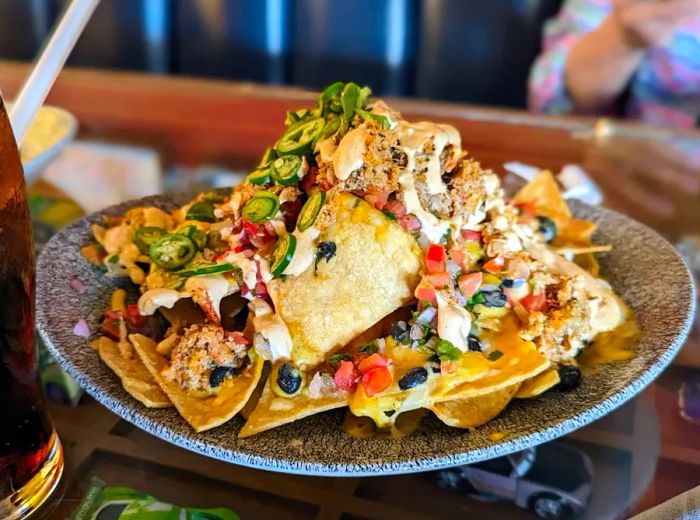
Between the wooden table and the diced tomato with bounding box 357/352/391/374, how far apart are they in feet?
0.46

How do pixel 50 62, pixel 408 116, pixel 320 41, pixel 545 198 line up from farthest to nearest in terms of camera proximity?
pixel 320 41, pixel 408 116, pixel 545 198, pixel 50 62

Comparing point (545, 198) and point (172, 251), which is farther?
point (545, 198)

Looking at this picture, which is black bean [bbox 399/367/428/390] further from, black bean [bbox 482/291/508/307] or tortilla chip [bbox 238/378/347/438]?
black bean [bbox 482/291/508/307]

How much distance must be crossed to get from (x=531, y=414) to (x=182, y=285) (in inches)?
18.4

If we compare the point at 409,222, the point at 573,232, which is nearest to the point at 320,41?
the point at 573,232

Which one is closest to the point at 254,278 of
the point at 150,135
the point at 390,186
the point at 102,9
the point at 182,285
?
the point at 182,285

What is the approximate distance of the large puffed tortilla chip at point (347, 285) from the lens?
96cm

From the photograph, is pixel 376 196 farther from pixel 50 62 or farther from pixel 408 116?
pixel 408 116

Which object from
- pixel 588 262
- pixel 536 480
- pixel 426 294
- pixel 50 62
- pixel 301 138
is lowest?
pixel 536 480

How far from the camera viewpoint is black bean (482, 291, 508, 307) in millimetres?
1035

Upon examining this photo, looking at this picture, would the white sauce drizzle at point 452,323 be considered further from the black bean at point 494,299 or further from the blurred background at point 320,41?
the blurred background at point 320,41

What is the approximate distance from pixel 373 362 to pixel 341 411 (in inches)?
2.9

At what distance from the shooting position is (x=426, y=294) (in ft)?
3.11

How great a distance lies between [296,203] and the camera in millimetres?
1058
